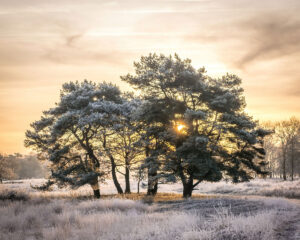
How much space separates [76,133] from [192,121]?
38.4 feet

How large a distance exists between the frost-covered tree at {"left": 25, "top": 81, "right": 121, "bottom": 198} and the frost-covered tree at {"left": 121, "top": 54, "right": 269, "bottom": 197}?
3860 mm

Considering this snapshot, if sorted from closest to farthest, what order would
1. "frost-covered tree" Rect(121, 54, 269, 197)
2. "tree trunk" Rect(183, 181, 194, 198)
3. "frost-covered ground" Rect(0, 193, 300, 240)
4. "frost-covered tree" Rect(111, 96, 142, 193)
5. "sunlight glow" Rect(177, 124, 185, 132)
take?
"frost-covered ground" Rect(0, 193, 300, 240) → "frost-covered tree" Rect(121, 54, 269, 197) → "sunlight glow" Rect(177, 124, 185, 132) → "tree trunk" Rect(183, 181, 194, 198) → "frost-covered tree" Rect(111, 96, 142, 193)

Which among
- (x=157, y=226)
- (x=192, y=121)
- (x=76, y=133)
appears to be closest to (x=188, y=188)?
(x=192, y=121)

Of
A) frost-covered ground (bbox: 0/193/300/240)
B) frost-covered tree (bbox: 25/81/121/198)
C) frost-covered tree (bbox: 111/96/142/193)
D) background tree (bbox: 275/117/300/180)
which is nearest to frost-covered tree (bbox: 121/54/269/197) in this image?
frost-covered tree (bbox: 111/96/142/193)

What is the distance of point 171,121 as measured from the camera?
19.9 m

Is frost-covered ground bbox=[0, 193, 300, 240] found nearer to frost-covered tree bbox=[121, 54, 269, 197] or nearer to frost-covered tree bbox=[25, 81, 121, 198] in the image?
frost-covered tree bbox=[121, 54, 269, 197]

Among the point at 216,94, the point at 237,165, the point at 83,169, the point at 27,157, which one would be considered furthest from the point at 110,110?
the point at 27,157

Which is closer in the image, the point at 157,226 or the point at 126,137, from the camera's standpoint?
the point at 157,226

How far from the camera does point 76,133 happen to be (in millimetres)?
24406

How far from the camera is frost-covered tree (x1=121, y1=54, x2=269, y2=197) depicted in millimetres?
18094

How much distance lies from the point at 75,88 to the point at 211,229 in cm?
2018

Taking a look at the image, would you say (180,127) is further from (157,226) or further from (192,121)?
(157,226)

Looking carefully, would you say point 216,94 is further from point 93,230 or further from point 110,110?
point 93,230

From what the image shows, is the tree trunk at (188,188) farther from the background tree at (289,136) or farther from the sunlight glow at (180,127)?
the background tree at (289,136)
